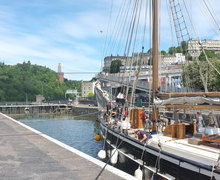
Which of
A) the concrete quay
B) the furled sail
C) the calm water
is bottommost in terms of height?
the calm water

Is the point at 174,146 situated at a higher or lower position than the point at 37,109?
higher

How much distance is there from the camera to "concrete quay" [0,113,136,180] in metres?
8.88

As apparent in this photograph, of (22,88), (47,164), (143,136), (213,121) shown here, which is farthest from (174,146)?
(22,88)

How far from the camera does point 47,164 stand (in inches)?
405

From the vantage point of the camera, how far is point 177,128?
13.0 m

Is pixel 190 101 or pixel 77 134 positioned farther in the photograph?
pixel 77 134

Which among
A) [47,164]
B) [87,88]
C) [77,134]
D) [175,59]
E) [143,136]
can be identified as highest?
[175,59]

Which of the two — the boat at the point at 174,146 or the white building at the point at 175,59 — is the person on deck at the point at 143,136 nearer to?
the boat at the point at 174,146

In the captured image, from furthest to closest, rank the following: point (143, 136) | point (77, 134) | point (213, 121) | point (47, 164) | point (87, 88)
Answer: point (87, 88)
point (77, 134)
point (213, 121)
point (143, 136)
point (47, 164)

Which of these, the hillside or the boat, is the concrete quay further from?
the hillside

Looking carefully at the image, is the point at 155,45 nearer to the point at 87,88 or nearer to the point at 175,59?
the point at 175,59

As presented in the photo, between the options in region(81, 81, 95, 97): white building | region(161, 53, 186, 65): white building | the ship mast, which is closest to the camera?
the ship mast

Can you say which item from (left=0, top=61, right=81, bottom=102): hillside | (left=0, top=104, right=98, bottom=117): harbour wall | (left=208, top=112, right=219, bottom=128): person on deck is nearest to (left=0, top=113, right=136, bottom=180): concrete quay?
(left=208, top=112, right=219, bottom=128): person on deck

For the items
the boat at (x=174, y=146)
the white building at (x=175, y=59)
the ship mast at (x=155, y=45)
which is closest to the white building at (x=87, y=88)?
the white building at (x=175, y=59)
